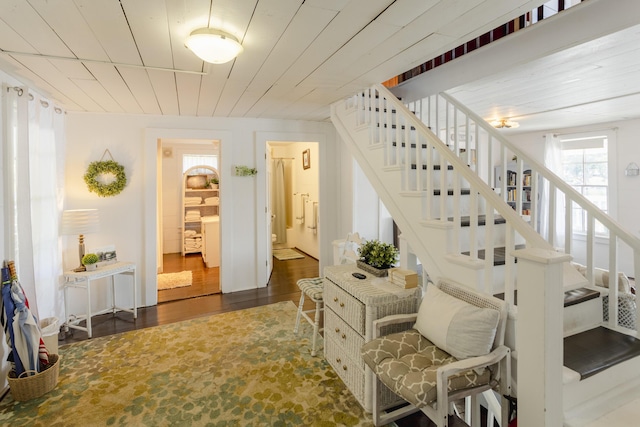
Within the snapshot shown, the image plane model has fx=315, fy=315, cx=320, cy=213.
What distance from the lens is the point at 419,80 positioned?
3.05 m

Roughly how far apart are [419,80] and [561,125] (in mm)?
3371

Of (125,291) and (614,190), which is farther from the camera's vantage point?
(614,190)

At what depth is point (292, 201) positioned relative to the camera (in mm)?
7230

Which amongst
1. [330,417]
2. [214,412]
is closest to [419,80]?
[330,417]

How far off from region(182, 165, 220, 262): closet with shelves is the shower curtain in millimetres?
1241

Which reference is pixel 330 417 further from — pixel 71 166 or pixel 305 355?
pixel 71 166

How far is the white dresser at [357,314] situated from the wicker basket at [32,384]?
→ 1982 millimetres

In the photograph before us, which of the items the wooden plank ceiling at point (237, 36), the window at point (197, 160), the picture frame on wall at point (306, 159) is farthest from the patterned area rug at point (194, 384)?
the window at point (197, 160)

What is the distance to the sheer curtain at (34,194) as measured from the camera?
2.27 meters

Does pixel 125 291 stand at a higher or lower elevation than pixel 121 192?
lower

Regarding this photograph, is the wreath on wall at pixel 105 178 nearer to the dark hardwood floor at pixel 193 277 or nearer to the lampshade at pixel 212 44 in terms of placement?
the dark hardwood floor at pixel 193 277

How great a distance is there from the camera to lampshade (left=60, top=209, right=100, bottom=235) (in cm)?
313

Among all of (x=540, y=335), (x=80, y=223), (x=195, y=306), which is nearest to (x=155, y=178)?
(x=80, y=223)

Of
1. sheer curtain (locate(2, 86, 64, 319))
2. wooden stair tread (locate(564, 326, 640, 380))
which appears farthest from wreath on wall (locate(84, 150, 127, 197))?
wooden stair tread (locate(564, 326, 640, 380))
